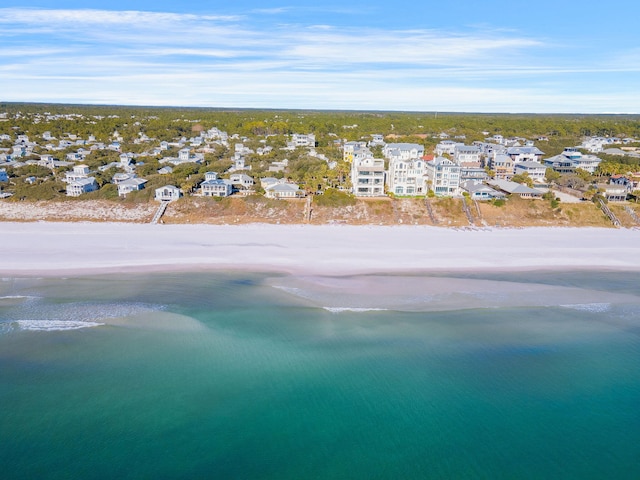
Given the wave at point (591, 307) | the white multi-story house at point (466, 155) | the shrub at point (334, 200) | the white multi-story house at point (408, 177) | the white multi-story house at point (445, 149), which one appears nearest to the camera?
the wave at point (591, 307)

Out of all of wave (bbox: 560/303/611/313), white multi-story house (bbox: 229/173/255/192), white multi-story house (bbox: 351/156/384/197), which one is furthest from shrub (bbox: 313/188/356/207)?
wave (bbox: 560/303/611/313)

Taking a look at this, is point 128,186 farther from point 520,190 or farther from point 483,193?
point 520,190

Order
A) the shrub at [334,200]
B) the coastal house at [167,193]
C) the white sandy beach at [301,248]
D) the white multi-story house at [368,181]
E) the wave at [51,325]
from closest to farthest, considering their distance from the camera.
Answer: the wave at [51,325], the white sandy beach at [301,248], the shrub at [334,200], the coastal house at [167,193], the white multi-story house at [368,181]

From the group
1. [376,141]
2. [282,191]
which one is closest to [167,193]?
[282,191]

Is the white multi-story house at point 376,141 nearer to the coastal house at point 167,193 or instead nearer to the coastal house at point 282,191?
the coastal house at point 282,191

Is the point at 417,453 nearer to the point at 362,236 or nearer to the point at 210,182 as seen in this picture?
the point at 362,236

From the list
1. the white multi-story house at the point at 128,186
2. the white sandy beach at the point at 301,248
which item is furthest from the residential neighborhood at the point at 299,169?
the white sandy beach at the point at 301,248

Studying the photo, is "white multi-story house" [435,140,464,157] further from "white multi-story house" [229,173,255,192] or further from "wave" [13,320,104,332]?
"wave" [13,320,104,332]
